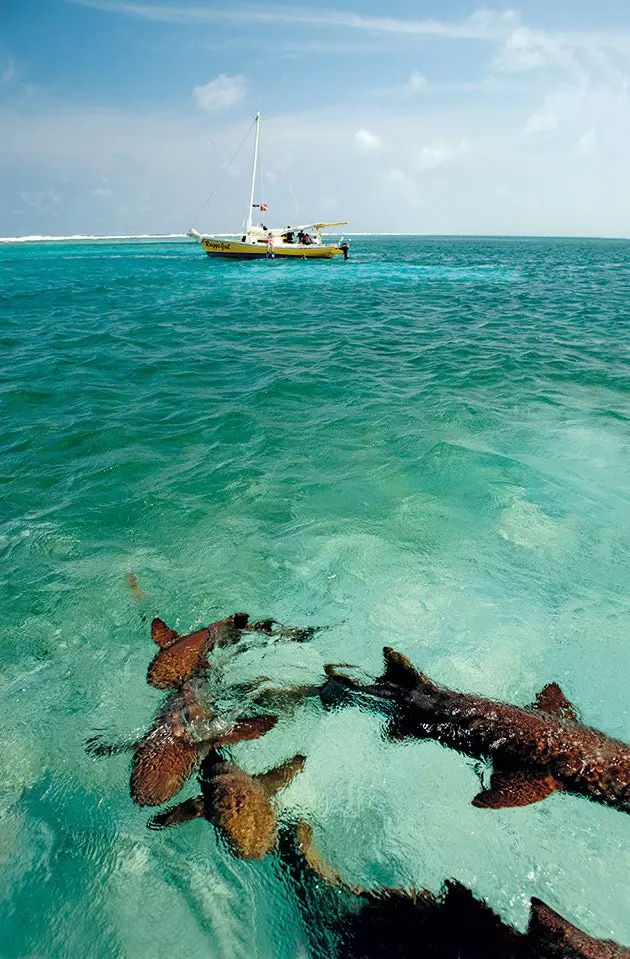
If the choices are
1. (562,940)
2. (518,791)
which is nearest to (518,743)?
(518,791)

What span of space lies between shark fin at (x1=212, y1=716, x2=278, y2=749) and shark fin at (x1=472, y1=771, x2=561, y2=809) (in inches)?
77.2

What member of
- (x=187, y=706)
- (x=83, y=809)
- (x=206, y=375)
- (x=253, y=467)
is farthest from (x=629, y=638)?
(x=206, y=375)

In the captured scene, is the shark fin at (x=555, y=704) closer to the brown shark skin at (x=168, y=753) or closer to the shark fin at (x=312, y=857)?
the shark fin at (x=312, y=857)

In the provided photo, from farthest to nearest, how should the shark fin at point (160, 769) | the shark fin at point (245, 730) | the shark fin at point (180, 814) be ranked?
the shark fin at point (245, 730) < the shark fin at point (160, 769) < the shark fin at point (180, 814)

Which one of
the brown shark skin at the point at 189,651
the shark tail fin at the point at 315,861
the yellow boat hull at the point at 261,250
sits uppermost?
the yellow boat hull at the point at 261,250

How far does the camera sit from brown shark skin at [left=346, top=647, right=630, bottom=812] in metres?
4.51

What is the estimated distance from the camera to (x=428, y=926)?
145 inches

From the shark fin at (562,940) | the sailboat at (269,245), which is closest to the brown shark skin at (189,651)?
the shark fin at (562,940)

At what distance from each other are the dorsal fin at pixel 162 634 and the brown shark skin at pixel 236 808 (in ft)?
5.95

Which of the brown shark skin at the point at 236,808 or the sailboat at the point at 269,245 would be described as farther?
the sailboat at the point at 269,245

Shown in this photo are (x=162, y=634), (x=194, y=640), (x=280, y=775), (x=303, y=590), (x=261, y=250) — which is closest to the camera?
(x=280, y=775)

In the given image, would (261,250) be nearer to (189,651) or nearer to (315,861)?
(189,651)

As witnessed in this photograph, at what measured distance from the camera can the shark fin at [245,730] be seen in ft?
16.5

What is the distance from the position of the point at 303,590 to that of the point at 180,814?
3472 millimetres
